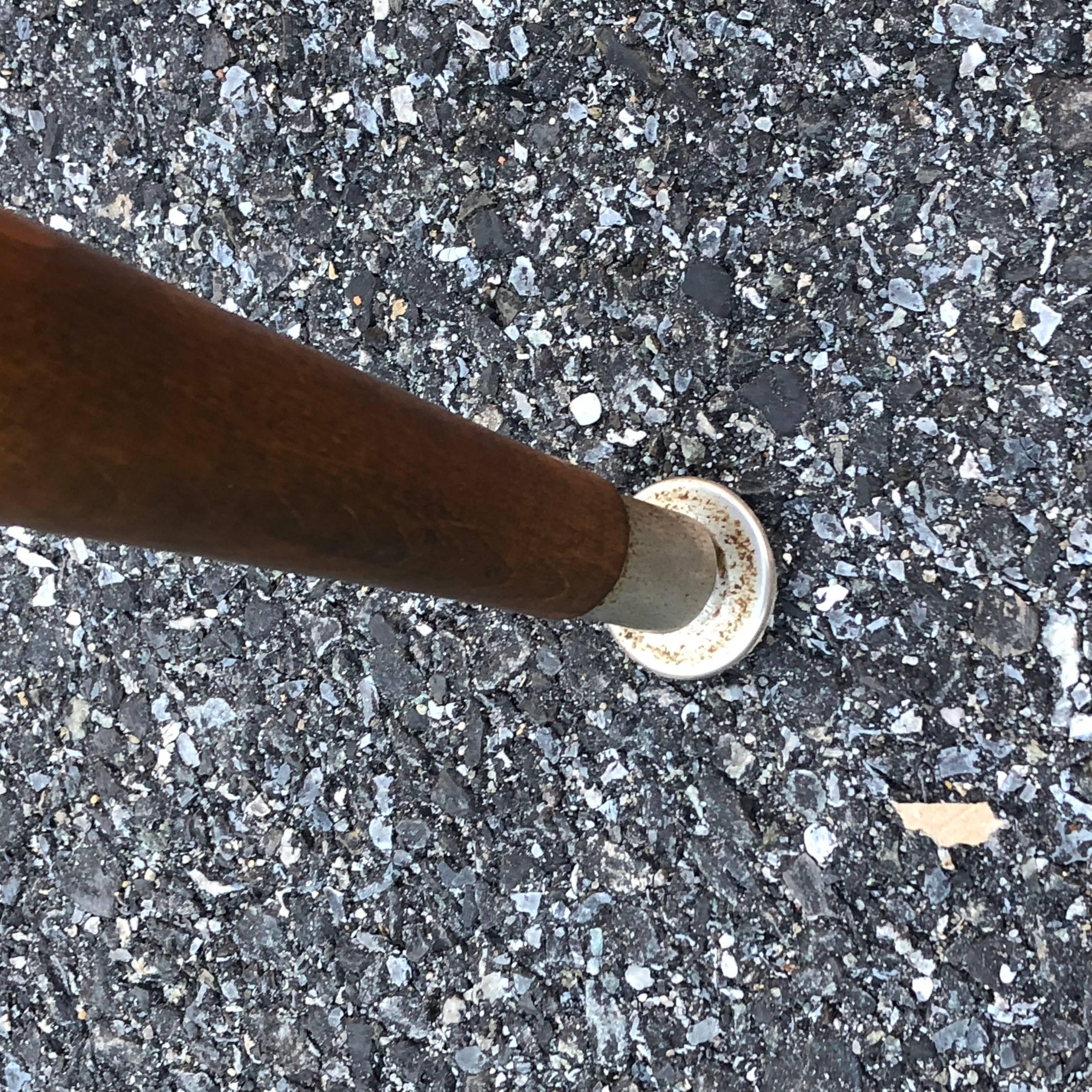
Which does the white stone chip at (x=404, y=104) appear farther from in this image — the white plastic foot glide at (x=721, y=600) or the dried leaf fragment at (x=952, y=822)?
the dried leaf fragment at (x=952, y=822)

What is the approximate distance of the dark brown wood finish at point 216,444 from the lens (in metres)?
0.48

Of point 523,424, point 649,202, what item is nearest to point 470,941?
point 523,424

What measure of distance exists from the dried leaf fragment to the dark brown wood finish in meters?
0.66

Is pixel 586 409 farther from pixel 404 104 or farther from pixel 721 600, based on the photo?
pixel 404 104

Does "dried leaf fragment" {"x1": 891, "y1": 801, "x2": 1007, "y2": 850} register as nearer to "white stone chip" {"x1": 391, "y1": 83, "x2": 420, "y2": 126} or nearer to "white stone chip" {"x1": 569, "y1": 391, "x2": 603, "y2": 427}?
"white stone chip" {"x1": 569, "y1": 391, "x2": 603, "y2": 427}

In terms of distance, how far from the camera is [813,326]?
129 centimetres

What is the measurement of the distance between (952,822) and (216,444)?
0.97 m

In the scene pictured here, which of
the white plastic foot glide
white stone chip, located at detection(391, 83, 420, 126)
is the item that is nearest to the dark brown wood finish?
the white plastic foot glide

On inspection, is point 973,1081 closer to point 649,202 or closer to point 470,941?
point 470,941

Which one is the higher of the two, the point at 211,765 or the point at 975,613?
the point at 975,613

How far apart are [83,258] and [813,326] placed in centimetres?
96

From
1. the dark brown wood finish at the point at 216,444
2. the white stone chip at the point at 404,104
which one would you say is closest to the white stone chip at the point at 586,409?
the white stone chip at the point at 404,104

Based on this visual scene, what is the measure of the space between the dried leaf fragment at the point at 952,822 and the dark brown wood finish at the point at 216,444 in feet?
2.17

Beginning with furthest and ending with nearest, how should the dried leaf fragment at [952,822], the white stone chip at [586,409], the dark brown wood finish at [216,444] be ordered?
the white stone chip at [586,409] < the dried leaf fragment at [952,822] < the dark brown wood finish at [216,444]
